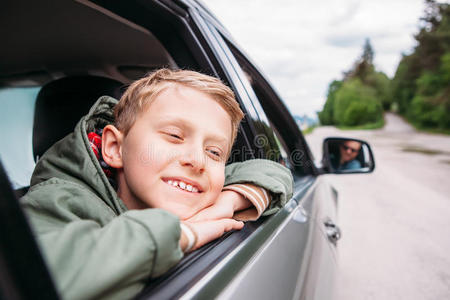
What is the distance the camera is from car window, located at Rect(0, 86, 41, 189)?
4.79ft

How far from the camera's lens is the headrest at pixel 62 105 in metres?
1.57

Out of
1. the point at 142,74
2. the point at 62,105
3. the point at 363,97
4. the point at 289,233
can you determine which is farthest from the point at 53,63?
the point at 363,97

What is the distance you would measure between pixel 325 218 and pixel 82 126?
60.3 inches

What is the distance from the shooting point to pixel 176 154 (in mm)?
1057

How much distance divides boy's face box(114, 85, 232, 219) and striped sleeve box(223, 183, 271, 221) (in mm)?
96

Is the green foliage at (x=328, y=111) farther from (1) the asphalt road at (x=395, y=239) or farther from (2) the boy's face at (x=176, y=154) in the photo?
(2) the boy's face at (x=176, y=154)

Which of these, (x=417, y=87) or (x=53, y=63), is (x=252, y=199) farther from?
(x=417, y=87)

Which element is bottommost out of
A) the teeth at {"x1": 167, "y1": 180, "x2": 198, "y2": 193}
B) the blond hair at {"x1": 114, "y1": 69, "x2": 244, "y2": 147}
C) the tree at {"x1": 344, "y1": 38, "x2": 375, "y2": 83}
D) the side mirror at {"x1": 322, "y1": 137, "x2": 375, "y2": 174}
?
the side mirror at {"x1": 322, "y1": 137, "x2": 375, "y2": 174}

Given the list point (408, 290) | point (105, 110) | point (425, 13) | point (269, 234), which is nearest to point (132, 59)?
point (105, 110)

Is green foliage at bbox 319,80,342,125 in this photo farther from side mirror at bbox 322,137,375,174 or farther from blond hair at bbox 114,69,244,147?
blond hair at bbox 114,69,244,147

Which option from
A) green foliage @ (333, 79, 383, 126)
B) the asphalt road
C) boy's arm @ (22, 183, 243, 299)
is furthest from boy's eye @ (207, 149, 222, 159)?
green foliage @ (333, 79, 383, 126)

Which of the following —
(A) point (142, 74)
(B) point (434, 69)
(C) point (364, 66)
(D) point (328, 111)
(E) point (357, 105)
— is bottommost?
(D) point (328, 111)

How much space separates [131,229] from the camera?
61cm

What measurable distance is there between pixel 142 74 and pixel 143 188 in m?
1.24
